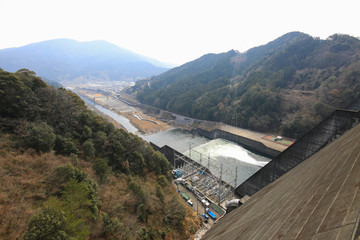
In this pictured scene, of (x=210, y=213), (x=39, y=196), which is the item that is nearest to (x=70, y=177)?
(x=39, y=196)

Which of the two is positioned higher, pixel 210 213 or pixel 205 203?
pixel 205 203

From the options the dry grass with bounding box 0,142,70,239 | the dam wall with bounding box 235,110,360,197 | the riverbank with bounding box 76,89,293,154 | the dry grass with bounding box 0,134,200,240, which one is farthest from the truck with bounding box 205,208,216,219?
the riverbank with bounding box 76,89,293,154

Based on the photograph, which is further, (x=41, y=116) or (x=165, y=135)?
(x=165, y=135)

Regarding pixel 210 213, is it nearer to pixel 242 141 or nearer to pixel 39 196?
pixel 39 196

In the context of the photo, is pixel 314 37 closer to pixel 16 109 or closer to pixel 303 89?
pixel 303 89

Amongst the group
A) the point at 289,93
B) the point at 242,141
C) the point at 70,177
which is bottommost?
the point at 242,141

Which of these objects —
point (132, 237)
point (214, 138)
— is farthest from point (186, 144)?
point (132, 237)
